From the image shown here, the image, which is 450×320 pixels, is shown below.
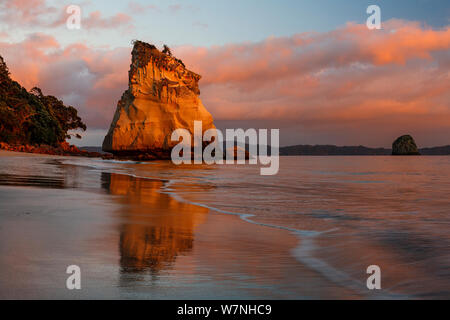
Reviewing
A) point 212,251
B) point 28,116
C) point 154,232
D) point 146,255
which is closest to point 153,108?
point 28,116

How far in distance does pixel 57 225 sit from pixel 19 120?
42.5 metres

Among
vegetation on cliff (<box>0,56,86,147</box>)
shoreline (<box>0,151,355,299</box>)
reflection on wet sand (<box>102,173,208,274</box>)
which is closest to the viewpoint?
shoreline (<box>0,151,355,299</box>)

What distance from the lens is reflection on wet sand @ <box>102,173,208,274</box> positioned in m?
3.89

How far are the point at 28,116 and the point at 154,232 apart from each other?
44395 mm

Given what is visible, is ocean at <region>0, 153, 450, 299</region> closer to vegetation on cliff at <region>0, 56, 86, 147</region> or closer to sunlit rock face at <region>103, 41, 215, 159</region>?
sunlit rock face at <region>103, 41, 215, 159</region>

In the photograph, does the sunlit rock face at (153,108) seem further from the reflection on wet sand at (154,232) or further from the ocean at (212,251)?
the ocean at (212,251)

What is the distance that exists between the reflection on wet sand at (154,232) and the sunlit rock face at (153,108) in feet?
109

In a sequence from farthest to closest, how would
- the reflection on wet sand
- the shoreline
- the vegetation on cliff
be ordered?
the vegetation on cliff, the reflection on wet sand, the shoreline

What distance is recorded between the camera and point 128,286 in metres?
3.08

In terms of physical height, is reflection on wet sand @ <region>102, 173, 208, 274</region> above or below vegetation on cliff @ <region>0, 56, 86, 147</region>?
below

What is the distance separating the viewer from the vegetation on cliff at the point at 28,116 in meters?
41.8

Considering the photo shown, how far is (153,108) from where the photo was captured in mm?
43062

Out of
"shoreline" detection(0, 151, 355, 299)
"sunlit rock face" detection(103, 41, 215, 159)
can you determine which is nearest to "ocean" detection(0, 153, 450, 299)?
"shoreline" detection(0, 151, 355, 299)

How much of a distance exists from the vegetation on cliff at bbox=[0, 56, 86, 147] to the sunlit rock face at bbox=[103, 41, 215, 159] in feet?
29.7
